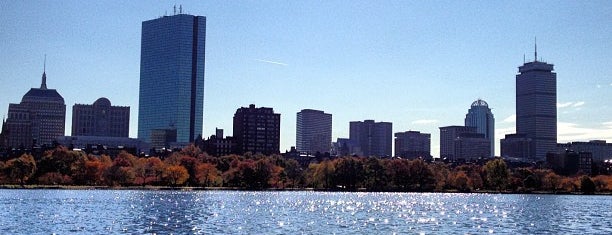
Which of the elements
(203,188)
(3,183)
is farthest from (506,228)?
(3,183)

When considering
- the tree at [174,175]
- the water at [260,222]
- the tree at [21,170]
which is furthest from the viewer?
the tree at [174,175]

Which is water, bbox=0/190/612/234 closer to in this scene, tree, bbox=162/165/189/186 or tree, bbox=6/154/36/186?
tree, bbox=6/154/36/186

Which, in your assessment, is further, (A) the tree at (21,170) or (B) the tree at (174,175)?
(B) the tree at (174,175)

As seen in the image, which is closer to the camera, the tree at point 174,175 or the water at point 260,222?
the water at point 260,222

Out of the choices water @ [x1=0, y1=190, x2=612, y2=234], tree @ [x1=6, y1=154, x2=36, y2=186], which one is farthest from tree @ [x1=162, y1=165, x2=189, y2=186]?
water @ [x1=0, y1=190, x2=612, y2=234]

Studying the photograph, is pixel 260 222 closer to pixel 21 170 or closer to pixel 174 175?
pixel 21 170

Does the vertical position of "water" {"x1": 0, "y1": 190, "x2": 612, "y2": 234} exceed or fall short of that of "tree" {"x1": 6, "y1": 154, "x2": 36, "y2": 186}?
it falls short

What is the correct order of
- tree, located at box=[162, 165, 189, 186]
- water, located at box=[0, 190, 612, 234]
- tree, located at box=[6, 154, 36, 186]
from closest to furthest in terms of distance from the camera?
water, located at box=[0, 190, 612, 234], tree, located at box=[6, 154, 36, 186], tree, located at box=[162, 165, 189, 186]

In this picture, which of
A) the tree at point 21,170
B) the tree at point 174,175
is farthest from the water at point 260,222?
the tree at point 174,175

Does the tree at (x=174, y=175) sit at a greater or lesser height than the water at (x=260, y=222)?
greater

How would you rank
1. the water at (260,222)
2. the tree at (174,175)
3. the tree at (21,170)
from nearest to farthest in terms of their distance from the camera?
the water at (260,222)
the tree at (21,170)
the tree at (174,175)

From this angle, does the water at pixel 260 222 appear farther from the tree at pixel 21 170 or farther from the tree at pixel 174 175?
the tree at pixel 174 175

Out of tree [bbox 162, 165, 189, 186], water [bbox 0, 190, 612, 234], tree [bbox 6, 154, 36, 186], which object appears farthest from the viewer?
tree [bbox 162, 165, 189, 186]

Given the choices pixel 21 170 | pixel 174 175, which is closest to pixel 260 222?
pixel 21 170
